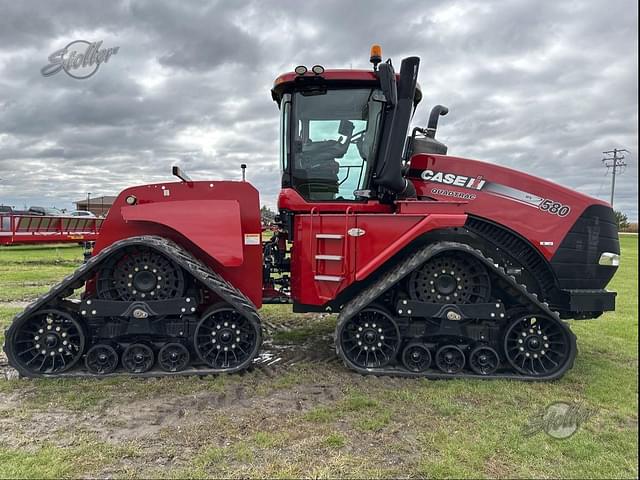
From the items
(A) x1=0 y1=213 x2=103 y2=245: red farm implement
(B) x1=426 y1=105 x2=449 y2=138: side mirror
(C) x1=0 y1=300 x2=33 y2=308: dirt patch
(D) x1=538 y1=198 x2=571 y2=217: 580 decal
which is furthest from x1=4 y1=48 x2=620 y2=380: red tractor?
(A) x1=0 y1=213 x2=103 y2=245: red farm implement

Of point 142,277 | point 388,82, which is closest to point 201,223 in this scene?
point 142,277

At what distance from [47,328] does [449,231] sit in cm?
420

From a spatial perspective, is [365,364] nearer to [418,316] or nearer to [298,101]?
[418,316]

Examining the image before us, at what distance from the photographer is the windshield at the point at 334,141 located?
196 inches

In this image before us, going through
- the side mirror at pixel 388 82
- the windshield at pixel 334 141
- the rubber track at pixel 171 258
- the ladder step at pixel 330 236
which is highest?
the side mirror at pixel 388 82

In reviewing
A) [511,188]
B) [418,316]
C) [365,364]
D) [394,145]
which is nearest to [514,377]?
[418,316]

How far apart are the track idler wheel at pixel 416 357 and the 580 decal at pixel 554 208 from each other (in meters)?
1.98

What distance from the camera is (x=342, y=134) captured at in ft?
16.5

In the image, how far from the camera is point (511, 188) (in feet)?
16.2

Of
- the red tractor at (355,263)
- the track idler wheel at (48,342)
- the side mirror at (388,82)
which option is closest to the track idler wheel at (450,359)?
the red tractor at (355,263)

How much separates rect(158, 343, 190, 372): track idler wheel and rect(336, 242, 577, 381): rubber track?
155 centimetres

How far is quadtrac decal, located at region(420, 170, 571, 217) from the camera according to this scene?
491cm

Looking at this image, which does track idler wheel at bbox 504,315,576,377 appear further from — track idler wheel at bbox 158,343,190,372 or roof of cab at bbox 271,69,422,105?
track idler wheel at bbox 158,343,190,372

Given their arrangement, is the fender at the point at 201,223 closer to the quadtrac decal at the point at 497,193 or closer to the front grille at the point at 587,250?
the quadtrac decal at the point at 497,193
